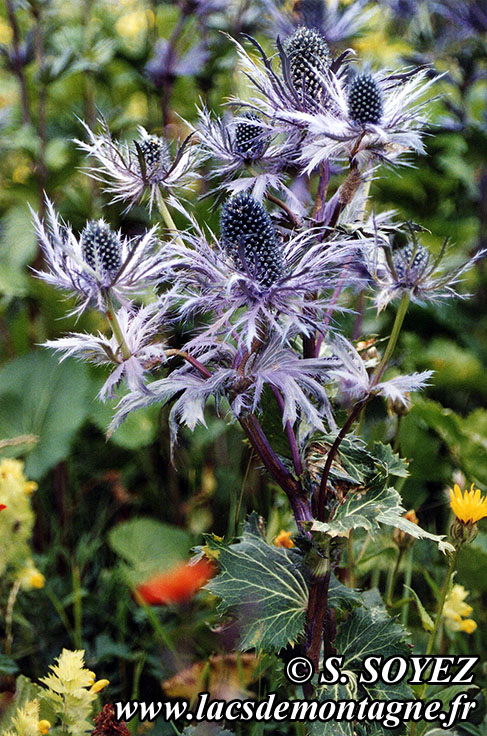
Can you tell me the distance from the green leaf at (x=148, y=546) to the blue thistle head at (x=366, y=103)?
3.23 ft

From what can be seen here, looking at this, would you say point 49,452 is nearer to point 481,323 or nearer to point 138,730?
point 138,730

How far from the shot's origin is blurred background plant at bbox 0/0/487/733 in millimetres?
1236

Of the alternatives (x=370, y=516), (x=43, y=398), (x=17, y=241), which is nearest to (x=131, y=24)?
(x=17, y=241)

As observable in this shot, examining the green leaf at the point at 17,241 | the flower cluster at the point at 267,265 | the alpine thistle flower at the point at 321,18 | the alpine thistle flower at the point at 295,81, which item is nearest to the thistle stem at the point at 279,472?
the flower cluster at the point at 267,265

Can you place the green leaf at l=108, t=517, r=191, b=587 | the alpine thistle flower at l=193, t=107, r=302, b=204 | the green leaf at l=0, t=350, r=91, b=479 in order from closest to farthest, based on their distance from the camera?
the alpine thistle flower at l=193, t=107, r=302, b=204
the green leaf at l=108, t=517, r=191, b=587
the green leaf at l=0, t=350, r=91, b=479

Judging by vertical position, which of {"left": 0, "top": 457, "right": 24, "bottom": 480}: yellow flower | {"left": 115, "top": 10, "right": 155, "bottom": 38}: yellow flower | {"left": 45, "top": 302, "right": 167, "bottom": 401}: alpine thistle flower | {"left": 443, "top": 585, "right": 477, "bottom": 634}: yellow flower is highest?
{"left": 115, "top": 10, "right": 155, "bottom": 38}: yellow flower

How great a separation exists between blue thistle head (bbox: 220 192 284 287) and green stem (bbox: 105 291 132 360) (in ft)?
0.43

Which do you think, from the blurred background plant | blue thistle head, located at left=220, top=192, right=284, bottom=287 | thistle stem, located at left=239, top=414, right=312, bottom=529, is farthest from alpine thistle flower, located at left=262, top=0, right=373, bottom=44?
thistle stem, located at left=239, top=414, right=312, bottom=529

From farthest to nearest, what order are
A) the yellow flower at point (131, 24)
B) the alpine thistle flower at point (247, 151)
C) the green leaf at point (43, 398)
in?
the yellow flower at point (131, 24) < the green leaf at point (43, 398) < the alpine thistle flower at point (247, 151)

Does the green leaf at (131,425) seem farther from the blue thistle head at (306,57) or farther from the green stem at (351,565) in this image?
the blue thistle head at (306,57)

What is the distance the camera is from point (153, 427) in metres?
1.64

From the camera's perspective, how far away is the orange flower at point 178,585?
121cm

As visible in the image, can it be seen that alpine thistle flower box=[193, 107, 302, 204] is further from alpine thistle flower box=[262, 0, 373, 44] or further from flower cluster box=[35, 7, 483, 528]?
alpine thistle flower box=[262, 0, 373, 44]

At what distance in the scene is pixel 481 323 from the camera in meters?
2.17
